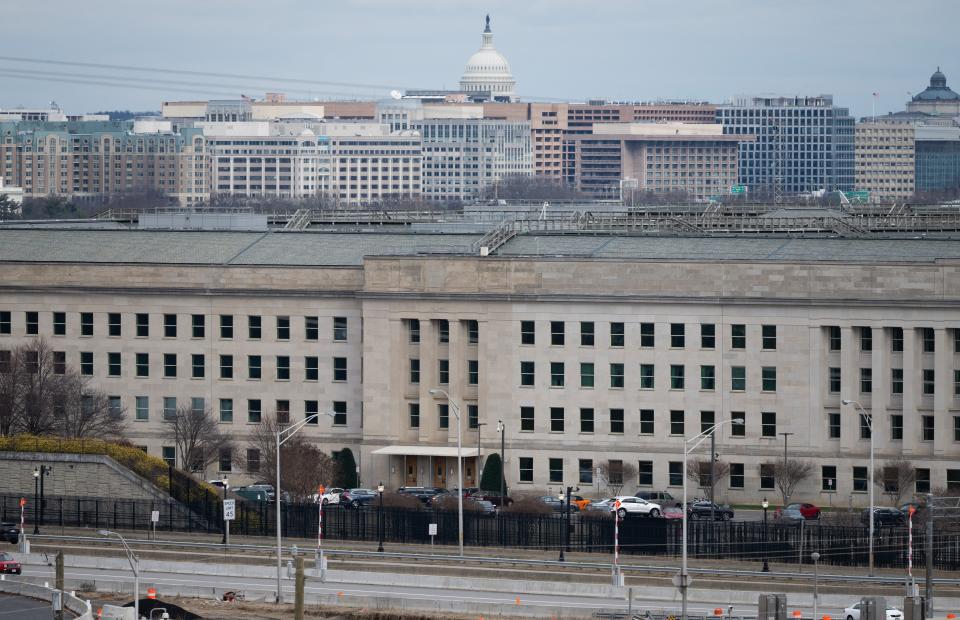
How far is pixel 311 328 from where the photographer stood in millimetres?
119000

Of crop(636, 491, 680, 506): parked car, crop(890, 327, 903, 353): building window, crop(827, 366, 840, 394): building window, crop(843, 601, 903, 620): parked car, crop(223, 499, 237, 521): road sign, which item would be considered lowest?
crop(843, 601, 903, 620): parked car

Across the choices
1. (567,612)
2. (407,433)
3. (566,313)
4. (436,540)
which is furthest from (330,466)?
(567,612)

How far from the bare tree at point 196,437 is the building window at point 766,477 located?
84.9 feet

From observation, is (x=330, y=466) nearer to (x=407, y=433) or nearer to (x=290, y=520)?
(x=407, y=433)

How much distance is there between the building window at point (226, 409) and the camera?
393 feet

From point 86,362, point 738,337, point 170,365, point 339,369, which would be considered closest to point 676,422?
point 738,337

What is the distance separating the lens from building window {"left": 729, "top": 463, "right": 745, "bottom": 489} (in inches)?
4338

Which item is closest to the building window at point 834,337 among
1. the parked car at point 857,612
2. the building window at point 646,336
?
the building window at point 646,336

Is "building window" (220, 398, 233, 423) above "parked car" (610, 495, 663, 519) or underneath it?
above

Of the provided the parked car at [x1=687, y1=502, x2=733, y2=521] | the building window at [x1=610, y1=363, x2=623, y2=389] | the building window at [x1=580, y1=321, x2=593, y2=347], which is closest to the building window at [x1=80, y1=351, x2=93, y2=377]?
the building window at [x1=580, y1=321, x2=593, y2=347]

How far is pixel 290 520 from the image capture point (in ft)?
306

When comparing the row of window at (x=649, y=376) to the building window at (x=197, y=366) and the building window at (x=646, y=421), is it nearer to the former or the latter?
the building window at (x=646, y=421)

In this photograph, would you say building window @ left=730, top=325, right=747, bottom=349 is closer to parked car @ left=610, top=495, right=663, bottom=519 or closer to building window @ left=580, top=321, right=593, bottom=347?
building window @ left=580, top=321, right=593, bottom=347

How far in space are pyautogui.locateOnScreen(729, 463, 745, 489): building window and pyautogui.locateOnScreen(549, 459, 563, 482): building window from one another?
26.3 feet
